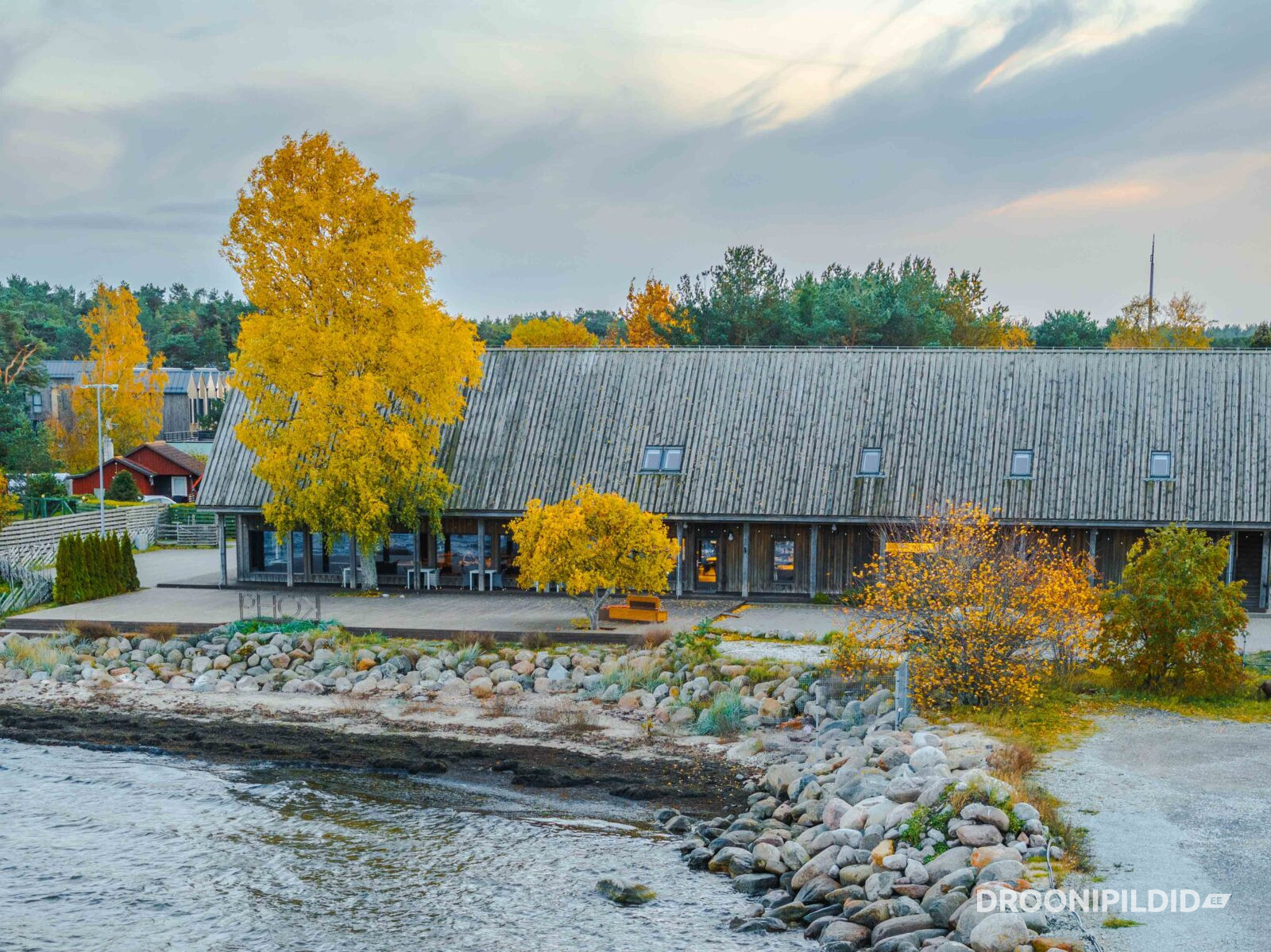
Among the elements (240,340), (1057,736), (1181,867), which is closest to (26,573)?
(240,340)

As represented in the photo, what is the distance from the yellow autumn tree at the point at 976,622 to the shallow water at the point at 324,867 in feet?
21.1

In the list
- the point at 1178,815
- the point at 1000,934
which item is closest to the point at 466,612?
the point at 1178,815

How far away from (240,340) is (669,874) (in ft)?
74.0

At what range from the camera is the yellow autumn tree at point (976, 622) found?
20500 mm

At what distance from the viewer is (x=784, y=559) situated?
32375 millimetres

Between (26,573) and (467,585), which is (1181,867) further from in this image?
(26,573)

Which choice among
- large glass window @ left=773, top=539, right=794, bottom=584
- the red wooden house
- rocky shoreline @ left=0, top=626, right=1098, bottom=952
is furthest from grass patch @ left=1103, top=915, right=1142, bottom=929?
the red wooden house

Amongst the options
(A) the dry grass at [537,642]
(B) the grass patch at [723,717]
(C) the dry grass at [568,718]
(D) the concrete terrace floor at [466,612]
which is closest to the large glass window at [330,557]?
(D) the concrete terrace floor at [466,612]

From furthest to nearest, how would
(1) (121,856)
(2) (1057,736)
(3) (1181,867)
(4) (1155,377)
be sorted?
(4) (1155,377) < (2) (1057,736) < (1) (121,856) < (3) (1181,867)

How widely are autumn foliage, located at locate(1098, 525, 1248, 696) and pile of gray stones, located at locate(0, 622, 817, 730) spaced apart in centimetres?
574

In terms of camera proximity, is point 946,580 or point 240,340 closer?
point 946,580

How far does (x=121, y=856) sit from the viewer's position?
56.3ft

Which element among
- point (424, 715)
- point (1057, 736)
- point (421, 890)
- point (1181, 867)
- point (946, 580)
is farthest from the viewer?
point (424, 715)

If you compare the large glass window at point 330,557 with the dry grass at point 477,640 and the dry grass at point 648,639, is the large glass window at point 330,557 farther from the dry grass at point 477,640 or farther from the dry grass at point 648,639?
the dry grass at point 648,639
